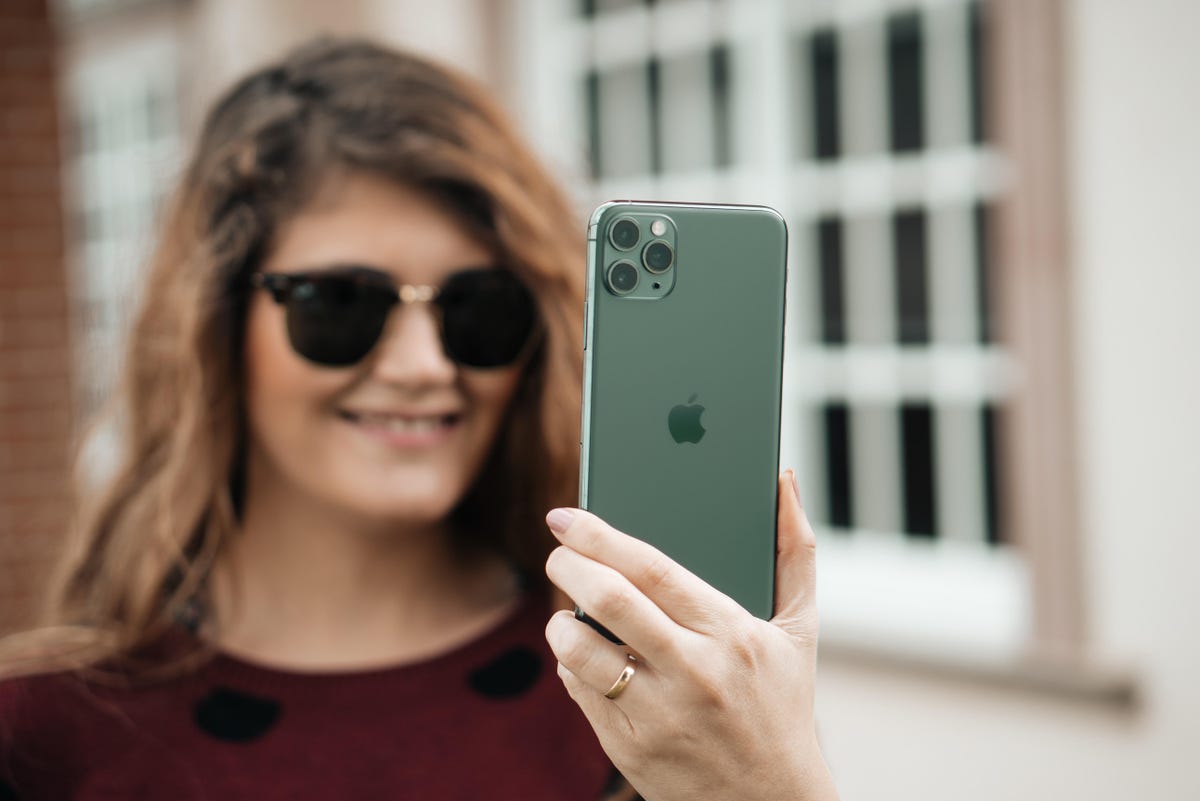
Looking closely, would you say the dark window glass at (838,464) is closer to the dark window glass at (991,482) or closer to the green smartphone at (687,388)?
the dark window glass at (991,482)

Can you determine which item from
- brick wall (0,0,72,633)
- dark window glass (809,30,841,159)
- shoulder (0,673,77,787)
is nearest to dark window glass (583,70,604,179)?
dark window glass (809,30,841,159)

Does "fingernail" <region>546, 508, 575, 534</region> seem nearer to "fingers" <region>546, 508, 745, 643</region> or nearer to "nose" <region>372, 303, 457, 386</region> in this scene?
"fingers" <region>546, 508, 745, 643</region>

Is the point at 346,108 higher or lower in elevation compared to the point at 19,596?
higher

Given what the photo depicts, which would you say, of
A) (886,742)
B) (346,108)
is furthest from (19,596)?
(346,108)

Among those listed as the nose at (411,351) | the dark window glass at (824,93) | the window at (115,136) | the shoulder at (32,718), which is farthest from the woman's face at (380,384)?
the window at (115,136)

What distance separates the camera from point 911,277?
3182mm

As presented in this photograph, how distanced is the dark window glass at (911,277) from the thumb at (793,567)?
2538 millimetres

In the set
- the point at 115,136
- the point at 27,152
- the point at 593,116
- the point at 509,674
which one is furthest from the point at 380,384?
the point at 115,136

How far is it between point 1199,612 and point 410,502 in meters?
2.06

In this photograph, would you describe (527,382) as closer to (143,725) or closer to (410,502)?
(410,502)

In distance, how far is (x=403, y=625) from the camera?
4.05 feet

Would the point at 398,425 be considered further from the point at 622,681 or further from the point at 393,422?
the point at 622,681

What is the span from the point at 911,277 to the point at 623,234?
2571 mm

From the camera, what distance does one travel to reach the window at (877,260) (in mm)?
3027
